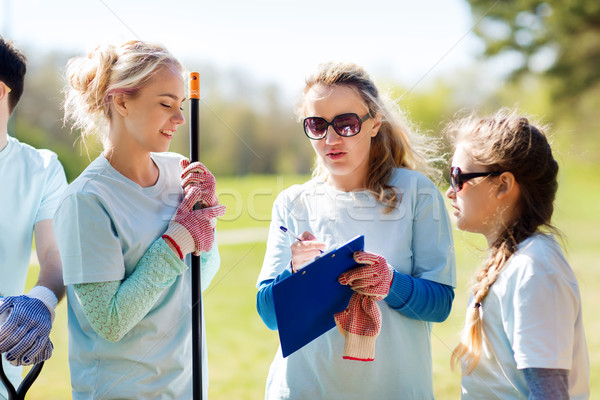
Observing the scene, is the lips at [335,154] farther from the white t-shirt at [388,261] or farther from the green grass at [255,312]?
the green grass at [255,312]

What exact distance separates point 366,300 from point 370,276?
10 centimetres

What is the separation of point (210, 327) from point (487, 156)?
11.1 metres

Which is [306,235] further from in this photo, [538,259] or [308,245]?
[538,259]

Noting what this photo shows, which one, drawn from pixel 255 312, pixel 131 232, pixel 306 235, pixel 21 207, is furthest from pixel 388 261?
pixel 255 312

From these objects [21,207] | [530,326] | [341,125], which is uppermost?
[341,125]

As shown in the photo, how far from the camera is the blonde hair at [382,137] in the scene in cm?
230

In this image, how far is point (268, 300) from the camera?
2.13 metres

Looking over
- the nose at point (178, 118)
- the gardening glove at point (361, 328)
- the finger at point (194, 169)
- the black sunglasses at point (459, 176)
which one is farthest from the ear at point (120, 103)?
the black sunglasses at point (459, 176)

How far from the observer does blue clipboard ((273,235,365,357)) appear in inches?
73.1

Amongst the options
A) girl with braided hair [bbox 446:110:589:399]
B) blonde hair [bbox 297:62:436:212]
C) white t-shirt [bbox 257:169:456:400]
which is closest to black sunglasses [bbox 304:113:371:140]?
blonde hair [bbox 297:62:436:212]

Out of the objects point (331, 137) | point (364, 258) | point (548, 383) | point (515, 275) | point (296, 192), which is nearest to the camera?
point (548, 383)

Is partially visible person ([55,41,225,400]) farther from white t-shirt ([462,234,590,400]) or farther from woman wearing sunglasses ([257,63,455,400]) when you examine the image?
white t-shirt ([462,234,590,400])

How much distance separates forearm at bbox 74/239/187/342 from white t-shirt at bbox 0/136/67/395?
0.52 meters

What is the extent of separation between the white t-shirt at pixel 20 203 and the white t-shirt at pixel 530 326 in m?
1.74
